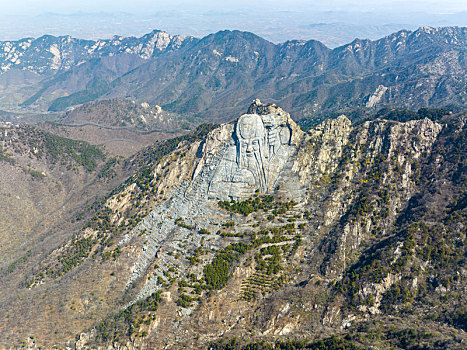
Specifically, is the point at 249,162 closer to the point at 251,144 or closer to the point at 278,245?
the point at 251,144

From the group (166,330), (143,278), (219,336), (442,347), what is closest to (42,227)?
(143,278)

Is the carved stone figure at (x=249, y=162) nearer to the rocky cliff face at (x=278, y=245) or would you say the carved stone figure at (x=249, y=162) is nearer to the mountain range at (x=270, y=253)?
the rocky cliff face at (x=278, y=245)

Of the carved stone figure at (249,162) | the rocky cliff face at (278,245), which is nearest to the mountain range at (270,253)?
the rocky cliff face at (278,245)

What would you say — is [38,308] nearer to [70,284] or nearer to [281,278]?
[70,284]

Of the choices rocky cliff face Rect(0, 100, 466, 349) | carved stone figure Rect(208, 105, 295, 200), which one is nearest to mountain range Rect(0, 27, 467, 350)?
rocky cliff face Rect(0, 100, 466, 349)

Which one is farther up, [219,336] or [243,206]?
[243,206]

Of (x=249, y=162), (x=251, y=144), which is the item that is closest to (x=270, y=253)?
(x=249, y=162)
